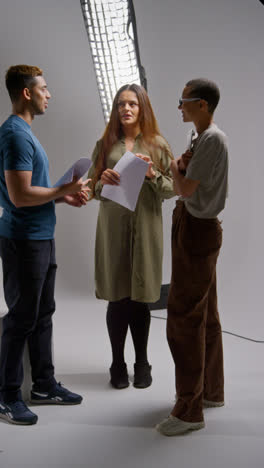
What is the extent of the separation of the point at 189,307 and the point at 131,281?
0.57 metres

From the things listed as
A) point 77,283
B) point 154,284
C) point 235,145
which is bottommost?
point 77,283

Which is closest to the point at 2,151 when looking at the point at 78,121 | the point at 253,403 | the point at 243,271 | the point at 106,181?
the point at 106,181

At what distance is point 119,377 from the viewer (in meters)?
2.84

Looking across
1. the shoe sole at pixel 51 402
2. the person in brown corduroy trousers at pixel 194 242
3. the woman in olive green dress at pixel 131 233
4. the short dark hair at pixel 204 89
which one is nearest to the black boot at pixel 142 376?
the woman in olive green dress at pixel 131 233

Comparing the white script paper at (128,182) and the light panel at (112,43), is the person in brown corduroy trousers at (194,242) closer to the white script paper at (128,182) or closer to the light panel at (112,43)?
the white script paper at (128,182)

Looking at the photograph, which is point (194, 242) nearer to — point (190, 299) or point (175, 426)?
point (190, 299)

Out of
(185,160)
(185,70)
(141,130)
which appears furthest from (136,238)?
(185,70)

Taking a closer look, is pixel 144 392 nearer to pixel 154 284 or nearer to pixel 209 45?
pixel 154 284

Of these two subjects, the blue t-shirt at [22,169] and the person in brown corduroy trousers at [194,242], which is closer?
the person in brown corduroy trousers at [194,242]

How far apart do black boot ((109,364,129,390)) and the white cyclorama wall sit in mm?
1689

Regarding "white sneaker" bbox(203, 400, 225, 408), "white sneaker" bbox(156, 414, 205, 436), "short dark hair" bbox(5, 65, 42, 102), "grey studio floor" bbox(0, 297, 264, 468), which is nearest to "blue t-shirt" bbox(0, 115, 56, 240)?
"short dark hair" bbox(5, 65, 42, 102)

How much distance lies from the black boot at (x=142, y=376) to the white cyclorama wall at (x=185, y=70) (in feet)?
5.38

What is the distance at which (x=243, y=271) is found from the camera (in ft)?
14.5

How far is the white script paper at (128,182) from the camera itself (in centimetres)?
244
